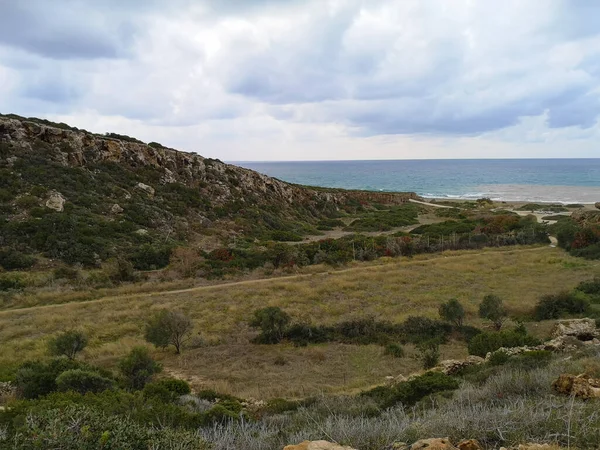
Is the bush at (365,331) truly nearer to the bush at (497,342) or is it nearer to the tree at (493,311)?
the bush at (497,342)

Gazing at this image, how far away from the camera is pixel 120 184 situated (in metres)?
37.6

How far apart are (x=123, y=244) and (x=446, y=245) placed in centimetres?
2503

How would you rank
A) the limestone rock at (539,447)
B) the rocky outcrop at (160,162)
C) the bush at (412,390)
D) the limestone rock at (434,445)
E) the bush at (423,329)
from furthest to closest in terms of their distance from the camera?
1. the rocky outcrop at (160,162)
2. the bush at (423,329)
3. the bush at (412,390)
4. the limestone rock at (434,445)
5. the limestone rock at (539,447)

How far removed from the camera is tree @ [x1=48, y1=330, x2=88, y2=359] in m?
12.6

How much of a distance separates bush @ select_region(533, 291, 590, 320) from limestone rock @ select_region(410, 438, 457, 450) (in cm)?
1449

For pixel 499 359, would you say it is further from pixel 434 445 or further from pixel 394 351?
pixel 434 445

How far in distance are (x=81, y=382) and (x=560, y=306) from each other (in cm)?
1760

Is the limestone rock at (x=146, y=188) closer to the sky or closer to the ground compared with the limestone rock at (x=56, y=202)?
Answer: closer to the sky

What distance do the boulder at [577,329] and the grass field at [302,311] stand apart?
79cm

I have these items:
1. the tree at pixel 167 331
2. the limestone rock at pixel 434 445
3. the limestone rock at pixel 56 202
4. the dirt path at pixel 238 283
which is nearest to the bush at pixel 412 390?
the limestone rock at pixel 434 445

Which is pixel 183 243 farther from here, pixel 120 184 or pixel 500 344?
pixel 500 344

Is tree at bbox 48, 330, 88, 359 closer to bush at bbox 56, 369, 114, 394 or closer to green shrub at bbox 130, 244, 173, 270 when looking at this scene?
bush at bbox 56, 369, 114, 394

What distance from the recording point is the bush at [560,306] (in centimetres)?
1639

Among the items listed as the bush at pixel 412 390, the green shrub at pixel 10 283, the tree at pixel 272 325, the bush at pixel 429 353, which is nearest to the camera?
the bush at pixel 412 390
